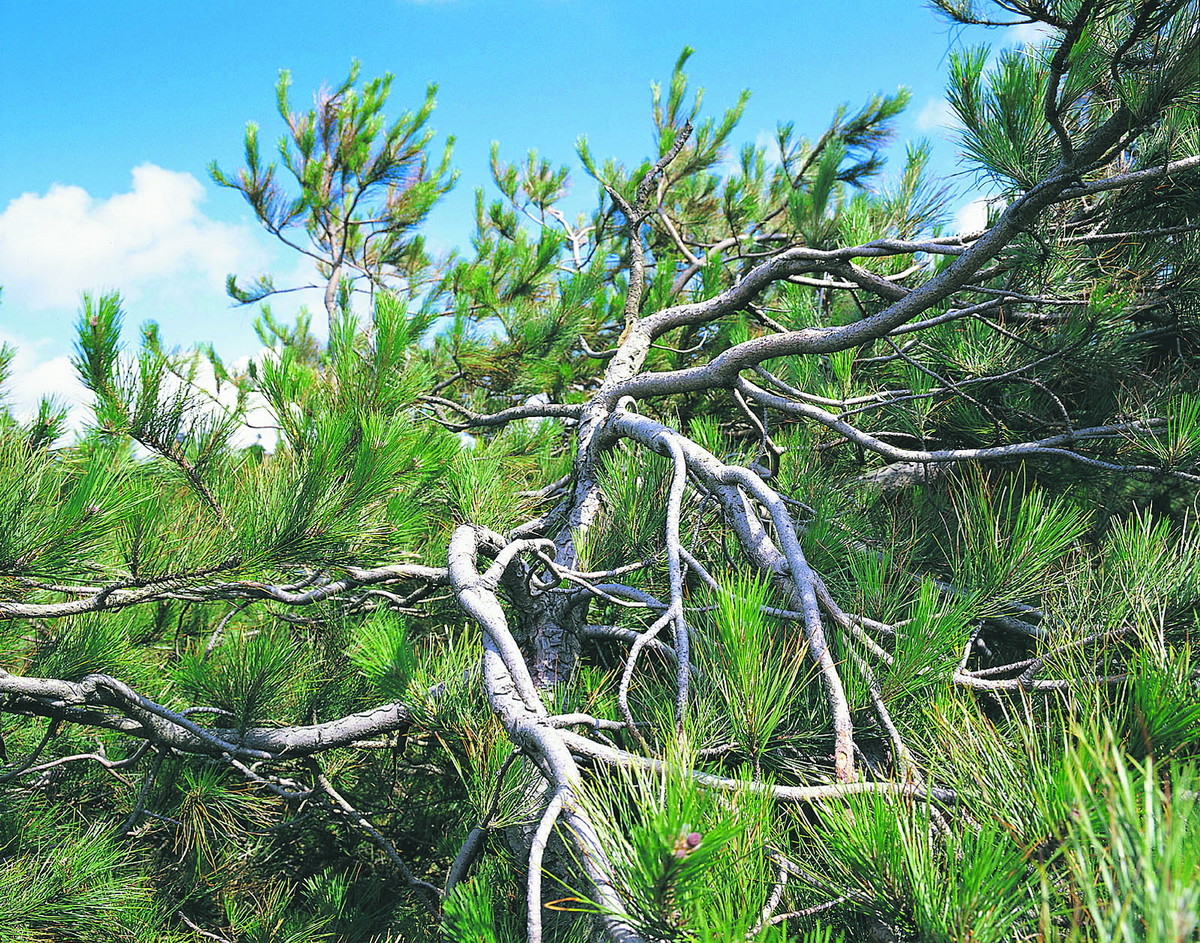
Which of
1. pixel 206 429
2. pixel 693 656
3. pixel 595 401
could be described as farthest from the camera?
pixel 595 401

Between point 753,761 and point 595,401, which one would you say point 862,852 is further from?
point 595,401

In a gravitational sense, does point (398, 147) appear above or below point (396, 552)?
above

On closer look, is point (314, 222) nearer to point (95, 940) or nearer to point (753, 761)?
point (95, 940)

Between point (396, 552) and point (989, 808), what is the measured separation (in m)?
1.04

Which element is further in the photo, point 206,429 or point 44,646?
point 44,646

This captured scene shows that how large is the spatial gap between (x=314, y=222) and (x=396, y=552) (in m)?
4.14

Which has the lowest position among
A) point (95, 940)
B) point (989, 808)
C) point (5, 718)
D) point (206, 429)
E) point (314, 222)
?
point (95, 940)

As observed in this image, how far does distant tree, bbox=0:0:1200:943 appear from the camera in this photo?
0.57 m

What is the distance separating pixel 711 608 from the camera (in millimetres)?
953

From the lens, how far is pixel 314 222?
476 cm

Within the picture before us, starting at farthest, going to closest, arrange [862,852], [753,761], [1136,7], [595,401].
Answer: [595,401] < [1136,7] < [753,761] < [862,852]

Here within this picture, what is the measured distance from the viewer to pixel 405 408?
1.56 metres

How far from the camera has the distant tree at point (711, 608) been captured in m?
0.57

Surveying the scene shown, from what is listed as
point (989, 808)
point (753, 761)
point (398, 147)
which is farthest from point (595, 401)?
point (398, 147)
